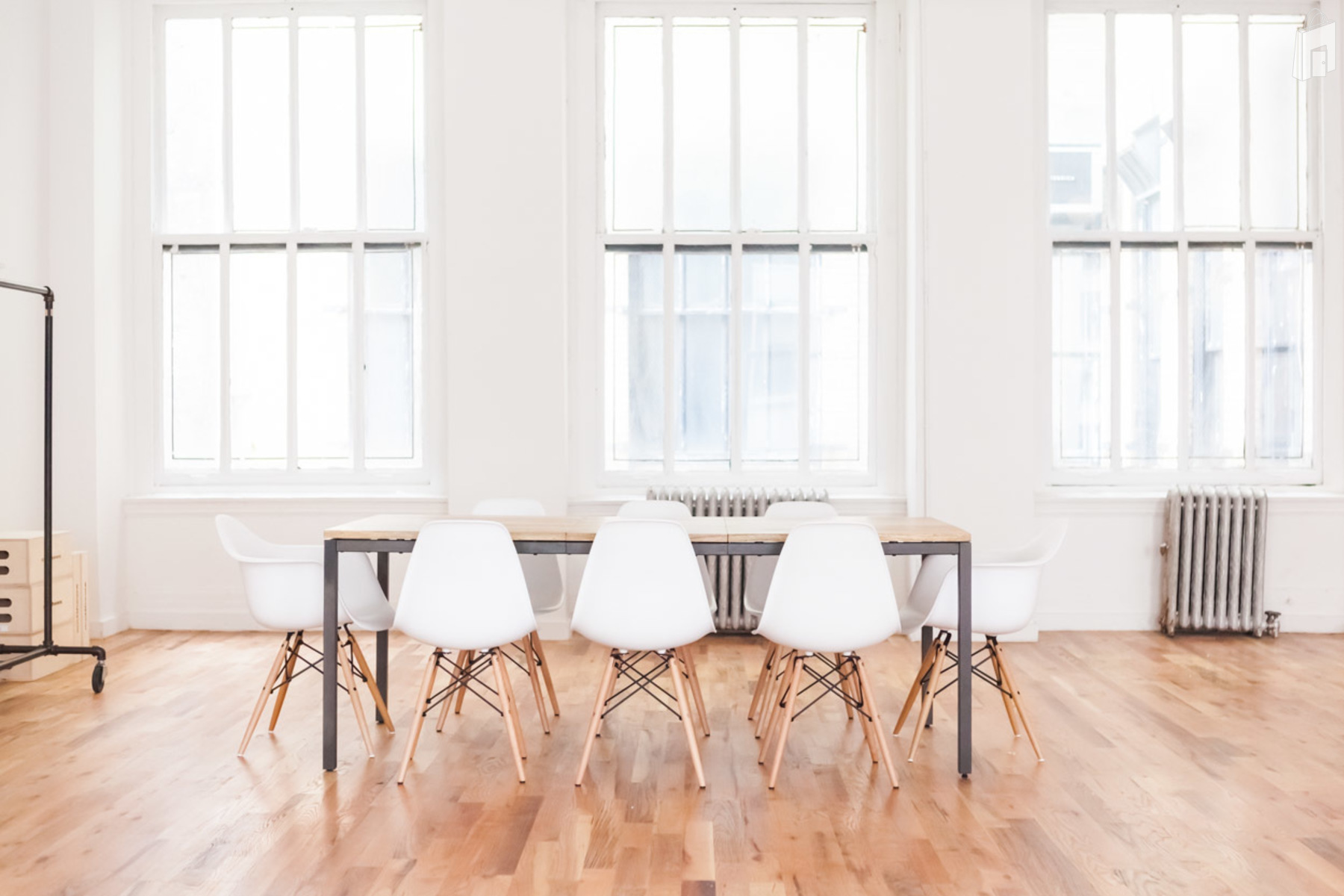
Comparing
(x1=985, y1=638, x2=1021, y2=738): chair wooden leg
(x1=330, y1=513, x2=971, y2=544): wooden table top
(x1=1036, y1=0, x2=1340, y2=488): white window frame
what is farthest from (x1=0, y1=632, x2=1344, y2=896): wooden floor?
(x1=1036, y1=0, x2=1340, y2=488): white window frame

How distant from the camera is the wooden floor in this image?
2.59 metres

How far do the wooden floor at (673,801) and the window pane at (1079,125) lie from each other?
10.3 feet

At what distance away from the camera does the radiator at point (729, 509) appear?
5.70 metres

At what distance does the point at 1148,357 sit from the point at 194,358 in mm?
6370

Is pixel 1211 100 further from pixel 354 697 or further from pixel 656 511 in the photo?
pixel 354 697

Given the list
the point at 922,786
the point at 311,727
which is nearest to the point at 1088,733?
the point at 922,786

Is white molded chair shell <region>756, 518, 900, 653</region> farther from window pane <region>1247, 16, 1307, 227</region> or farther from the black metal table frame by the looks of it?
window pane <region>1247, 16, 1307, 227</region>

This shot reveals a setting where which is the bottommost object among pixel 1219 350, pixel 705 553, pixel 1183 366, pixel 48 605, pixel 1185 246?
pixel 48 605

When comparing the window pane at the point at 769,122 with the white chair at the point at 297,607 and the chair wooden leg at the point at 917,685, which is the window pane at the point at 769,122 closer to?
the chair wooden leg at the point at 917,685

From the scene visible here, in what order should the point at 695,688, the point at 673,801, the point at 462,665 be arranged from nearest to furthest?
the point at 673,801 < the point at 695,688 < the point at 462,665

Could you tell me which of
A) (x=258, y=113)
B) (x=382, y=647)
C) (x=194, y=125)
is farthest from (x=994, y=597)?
(x=194, y=125)

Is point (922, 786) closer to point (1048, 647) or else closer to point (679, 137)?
point (1048, 647)

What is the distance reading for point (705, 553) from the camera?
3.45 m

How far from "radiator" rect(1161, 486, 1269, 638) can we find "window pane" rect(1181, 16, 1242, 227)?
1.91 metres
